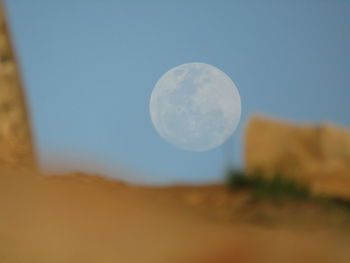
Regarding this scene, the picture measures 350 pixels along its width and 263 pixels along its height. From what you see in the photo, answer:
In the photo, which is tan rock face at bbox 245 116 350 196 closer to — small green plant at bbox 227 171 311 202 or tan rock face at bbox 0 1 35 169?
small green plant at bbox 227 171 311 202

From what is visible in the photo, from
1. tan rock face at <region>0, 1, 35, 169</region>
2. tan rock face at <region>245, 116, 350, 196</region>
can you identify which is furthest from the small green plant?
tan rock face at <region>0, 1, 35, 169</region>

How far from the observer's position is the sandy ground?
144 cm

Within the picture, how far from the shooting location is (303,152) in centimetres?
156

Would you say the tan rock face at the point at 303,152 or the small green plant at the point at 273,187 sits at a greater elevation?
the tan rock face at the point at 303,152

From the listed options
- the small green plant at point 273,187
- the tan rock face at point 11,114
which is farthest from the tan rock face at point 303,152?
the tan rock face at point 11,114

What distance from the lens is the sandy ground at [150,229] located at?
144 centimetres

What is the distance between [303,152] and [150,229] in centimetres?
59

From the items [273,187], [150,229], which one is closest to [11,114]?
[150,229]

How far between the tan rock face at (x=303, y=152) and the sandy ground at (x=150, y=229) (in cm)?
11

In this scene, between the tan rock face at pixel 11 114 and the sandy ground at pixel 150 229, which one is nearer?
the sandy ground at pixel 150 229

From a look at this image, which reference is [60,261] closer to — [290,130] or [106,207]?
[106,207]

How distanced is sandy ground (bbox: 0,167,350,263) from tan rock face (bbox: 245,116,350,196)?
0.37ft

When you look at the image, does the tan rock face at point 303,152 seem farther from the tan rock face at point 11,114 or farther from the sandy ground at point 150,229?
the tan rock face at point 11,114

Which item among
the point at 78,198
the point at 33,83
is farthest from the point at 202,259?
the point at 33,83
